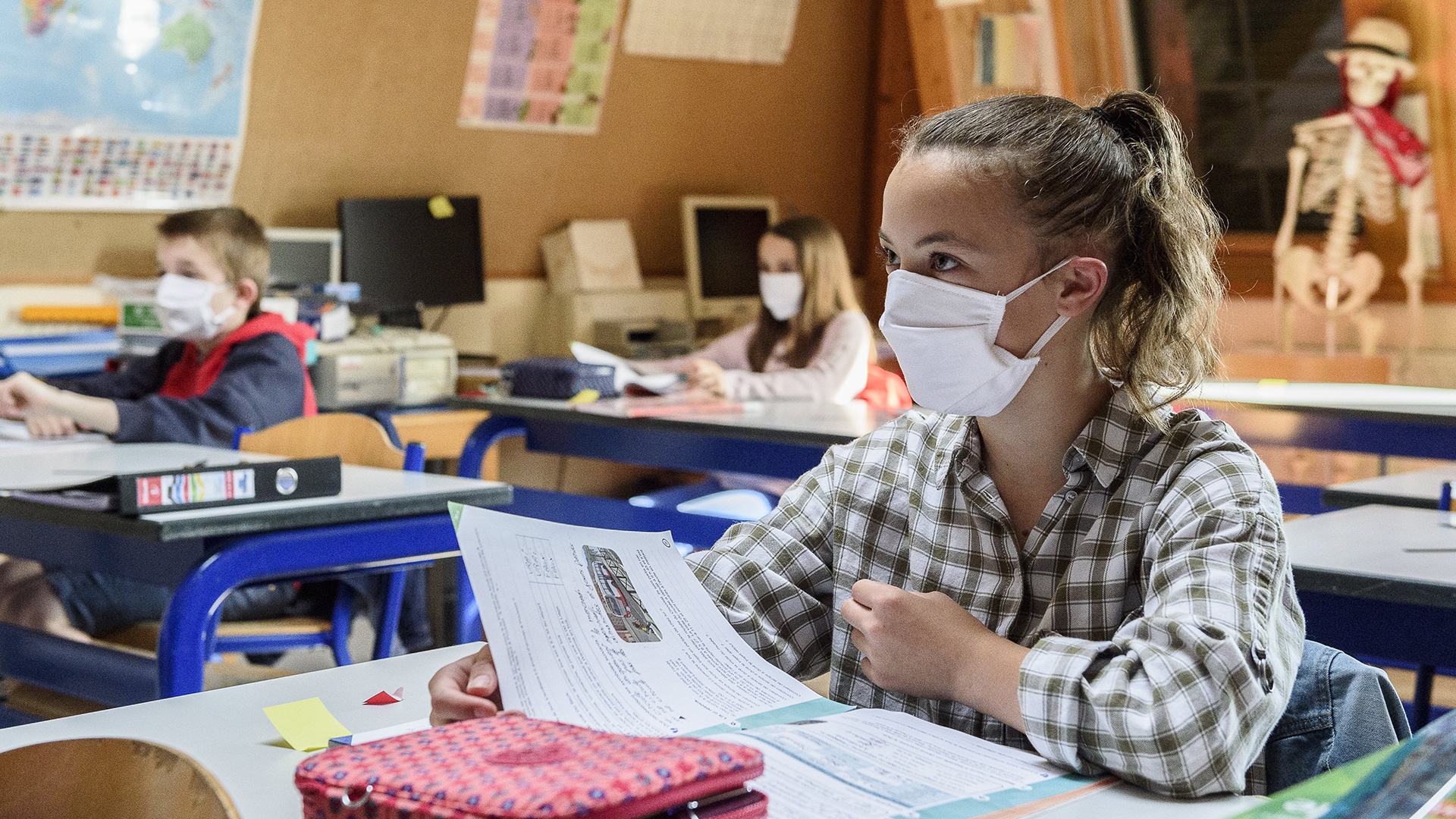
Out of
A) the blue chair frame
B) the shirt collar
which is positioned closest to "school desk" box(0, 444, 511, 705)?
the blue chair frame

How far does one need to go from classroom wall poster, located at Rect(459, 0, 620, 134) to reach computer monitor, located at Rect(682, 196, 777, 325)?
0.57 metres

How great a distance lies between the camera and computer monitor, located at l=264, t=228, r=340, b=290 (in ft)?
14.0

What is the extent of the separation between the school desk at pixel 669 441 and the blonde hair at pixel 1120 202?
1.80m

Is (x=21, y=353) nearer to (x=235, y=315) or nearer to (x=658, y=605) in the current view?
(x=235, y=315)

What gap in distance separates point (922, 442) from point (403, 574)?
150cm

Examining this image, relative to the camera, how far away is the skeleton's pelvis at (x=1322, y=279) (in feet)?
16.3

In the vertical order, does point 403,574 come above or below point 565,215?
below

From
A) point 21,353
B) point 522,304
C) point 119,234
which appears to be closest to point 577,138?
point 522,304

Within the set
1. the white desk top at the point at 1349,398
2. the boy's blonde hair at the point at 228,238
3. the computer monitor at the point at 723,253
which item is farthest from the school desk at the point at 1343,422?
the computer monitor at the point at 723,253

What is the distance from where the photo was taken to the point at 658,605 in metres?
1.03

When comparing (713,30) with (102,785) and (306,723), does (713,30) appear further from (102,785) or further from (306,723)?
(102,785)

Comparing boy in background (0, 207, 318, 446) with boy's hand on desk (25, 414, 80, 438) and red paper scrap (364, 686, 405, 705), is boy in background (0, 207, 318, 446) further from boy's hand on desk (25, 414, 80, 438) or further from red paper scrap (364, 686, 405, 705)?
red paper scrap (364, 686, 405, 705)

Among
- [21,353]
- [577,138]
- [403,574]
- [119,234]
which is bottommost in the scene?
[403,574]

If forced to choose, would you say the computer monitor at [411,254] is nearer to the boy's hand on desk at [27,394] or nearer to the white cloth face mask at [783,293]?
the white cloth face mask at [783,293]
